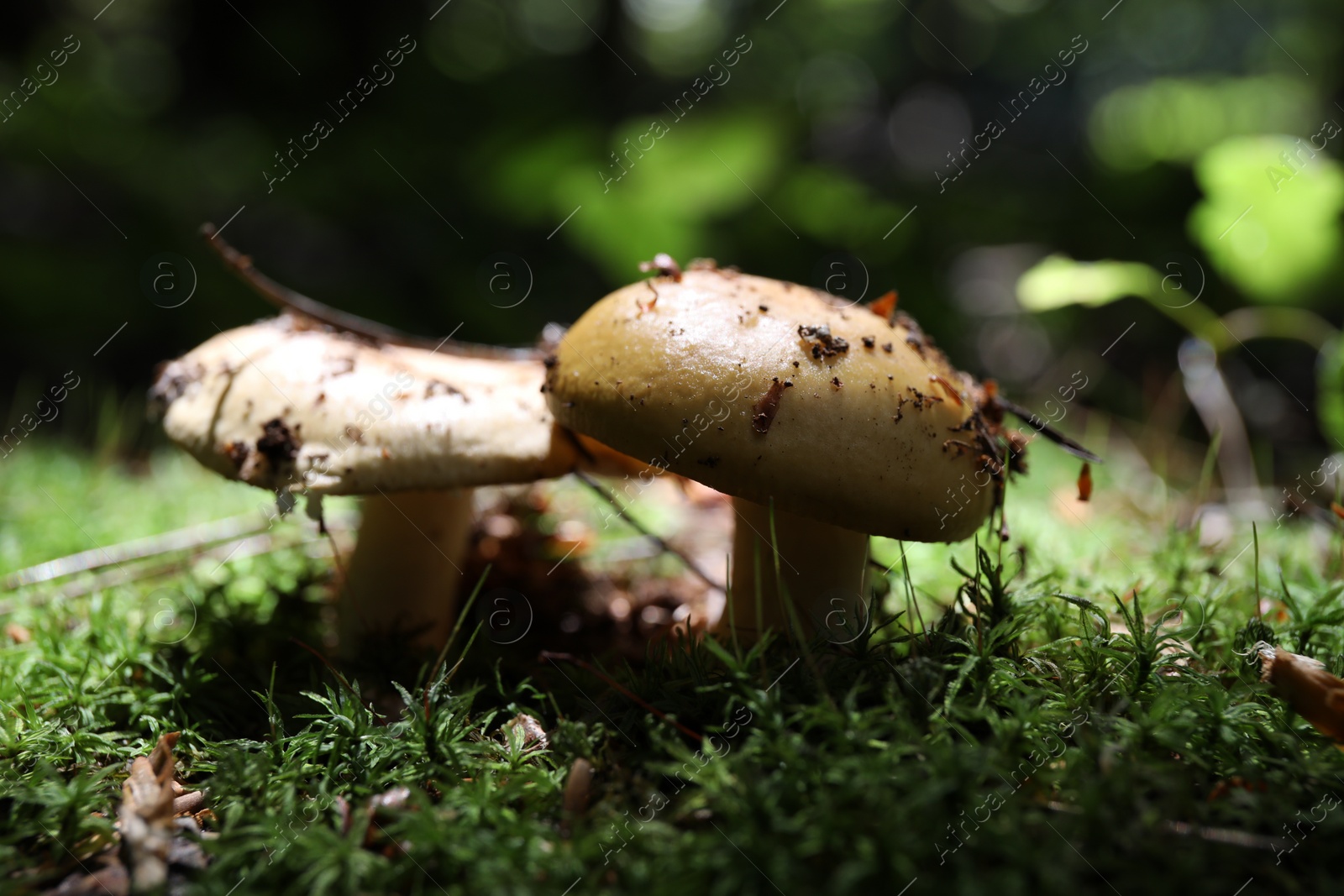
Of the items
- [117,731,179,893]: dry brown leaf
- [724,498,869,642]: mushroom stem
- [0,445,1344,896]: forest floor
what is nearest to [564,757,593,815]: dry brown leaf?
[0,445,1344,896]: forest floor

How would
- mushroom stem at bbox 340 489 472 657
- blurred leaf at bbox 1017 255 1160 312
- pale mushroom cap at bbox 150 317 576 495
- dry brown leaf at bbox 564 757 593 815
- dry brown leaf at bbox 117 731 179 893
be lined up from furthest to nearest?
1. blurred leaf at bbox 1017 255 1160 312
2. mushroom stem at bbox 340 489 472 657
3. pale mushroom cap at bbox 150 317 576 495
4. dry brown leaf at bbox 564 757 593 815
5. dry brown leaf at bbox 117 731 179 893

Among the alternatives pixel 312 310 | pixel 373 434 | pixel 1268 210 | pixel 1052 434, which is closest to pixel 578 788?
pixel 373 434

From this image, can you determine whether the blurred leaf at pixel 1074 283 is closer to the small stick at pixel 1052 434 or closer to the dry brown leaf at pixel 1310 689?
the small stick at pixel 1052 434

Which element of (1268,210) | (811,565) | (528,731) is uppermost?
(1268,210)

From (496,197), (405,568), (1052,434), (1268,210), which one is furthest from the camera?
(496,197)

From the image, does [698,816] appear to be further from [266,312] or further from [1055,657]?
[266,312]

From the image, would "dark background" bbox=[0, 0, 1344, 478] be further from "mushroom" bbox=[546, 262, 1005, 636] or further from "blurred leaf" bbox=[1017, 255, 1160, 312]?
"mushroom" bbox=[546, 262, 1005, 636]

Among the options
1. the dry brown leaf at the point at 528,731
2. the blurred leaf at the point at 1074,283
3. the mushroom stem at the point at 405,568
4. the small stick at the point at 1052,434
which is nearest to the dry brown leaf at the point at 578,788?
the dry brown leaf at the point at 528,731

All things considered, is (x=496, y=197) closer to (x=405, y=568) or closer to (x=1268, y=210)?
(x=405, y=568)
